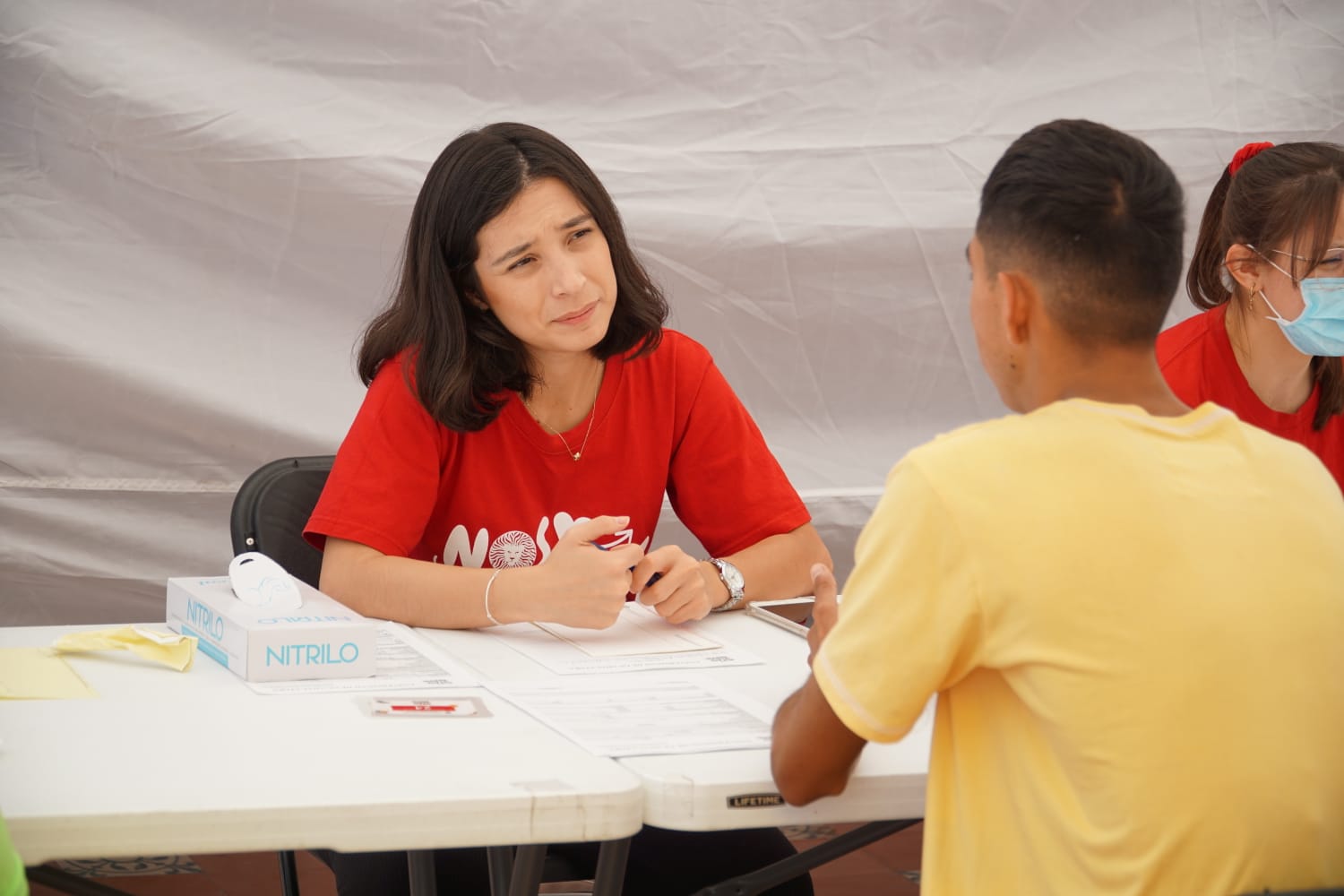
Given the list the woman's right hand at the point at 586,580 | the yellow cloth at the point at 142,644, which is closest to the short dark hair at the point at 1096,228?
the woman's right hand at the point at 586,580

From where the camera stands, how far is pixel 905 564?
101 cm

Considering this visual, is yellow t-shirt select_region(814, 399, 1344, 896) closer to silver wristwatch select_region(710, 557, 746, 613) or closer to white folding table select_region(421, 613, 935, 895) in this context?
Answer: white folding table select_region(421, 613, 935, 895)

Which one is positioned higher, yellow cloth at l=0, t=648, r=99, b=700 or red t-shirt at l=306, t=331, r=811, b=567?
red t-shirt at l=306, t=331, r=811, b=567

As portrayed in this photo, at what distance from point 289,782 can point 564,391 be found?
1.09m

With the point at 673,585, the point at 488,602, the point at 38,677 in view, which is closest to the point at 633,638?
the point at 673,585

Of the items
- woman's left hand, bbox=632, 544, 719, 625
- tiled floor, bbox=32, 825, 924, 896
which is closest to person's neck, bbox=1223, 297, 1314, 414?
woman's left hand, bbox=632, 544, 719, 625

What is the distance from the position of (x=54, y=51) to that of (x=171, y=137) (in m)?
0.28

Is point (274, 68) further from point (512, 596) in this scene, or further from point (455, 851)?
point (455, 851)

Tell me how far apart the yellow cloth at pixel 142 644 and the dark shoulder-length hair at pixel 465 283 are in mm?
552

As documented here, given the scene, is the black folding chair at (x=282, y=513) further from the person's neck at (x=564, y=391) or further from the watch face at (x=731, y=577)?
the watch face at (x=731, y=577)

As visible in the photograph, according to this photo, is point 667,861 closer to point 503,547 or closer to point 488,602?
point 488,602

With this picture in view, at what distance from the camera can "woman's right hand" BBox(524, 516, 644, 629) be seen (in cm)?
174

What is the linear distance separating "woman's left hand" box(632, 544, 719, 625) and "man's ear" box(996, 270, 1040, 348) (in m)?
0.77

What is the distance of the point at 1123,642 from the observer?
98 cm
